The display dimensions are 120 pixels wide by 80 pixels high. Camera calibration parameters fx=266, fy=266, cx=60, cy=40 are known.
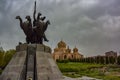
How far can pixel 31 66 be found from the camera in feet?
57.6

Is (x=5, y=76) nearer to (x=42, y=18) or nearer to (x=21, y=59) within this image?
(x=21, y=59)

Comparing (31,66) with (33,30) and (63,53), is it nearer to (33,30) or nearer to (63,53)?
(33,30)

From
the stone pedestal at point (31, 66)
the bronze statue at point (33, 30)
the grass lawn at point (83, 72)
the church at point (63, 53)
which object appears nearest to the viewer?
the stone pedestal at point (31, 66)

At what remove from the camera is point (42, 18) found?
1973cm

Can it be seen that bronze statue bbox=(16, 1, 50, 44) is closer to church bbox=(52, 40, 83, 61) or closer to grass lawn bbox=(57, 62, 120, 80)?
grass lawn bbox=(57, 62, 120, 80)

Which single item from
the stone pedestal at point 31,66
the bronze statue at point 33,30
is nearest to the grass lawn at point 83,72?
the bronze statue at point 33,30

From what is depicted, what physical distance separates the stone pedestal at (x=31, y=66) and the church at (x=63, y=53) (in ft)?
274

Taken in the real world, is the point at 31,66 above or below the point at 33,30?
below

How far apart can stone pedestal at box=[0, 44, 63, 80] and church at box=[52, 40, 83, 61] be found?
83.4 metres

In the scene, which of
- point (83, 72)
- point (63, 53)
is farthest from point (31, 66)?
point (63, 53)

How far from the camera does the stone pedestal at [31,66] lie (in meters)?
17.2

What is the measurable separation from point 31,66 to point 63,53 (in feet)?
281

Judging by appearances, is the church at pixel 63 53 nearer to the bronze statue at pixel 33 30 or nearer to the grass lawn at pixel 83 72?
the grass lawn at pixel 83 72

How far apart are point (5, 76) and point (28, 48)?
8.04 feet
